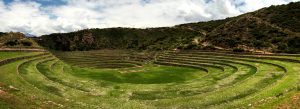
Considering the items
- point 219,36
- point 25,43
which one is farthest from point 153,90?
point 219,36

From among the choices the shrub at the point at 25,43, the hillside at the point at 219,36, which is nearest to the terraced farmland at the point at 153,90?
the shrub at the point at 25,43

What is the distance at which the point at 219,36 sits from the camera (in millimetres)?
91562

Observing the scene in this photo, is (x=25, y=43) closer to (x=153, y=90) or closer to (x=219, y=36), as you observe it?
(x=219, y=36)

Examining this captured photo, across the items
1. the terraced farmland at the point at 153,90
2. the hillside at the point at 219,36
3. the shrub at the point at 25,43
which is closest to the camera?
the terraced farmland at the point at 153,90

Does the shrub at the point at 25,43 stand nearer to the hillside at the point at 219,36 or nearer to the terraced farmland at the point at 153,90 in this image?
the terraced farmland at the point at 153,90

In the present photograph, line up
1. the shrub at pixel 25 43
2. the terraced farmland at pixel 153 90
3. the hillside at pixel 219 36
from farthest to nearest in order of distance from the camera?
the shrub at pixel 25 43, the hillside at pixel 219 36, the terraced farmland at pixel 153 90

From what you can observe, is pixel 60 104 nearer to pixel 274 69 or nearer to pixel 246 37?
pixel 274 69

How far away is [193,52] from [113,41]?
5195 cm

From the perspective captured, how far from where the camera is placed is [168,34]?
131000 millimetres

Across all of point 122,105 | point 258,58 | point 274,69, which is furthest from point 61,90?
point 258,58

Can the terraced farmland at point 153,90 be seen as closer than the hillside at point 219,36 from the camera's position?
Yes

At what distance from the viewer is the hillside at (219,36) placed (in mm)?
77312

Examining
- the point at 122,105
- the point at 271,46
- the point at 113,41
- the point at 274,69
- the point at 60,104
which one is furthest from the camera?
the point at 113,41

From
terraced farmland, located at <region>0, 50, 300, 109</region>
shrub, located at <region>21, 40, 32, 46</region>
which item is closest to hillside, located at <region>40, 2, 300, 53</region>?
terraced farmland, located at <region>0, 50, 300, 109</region>
